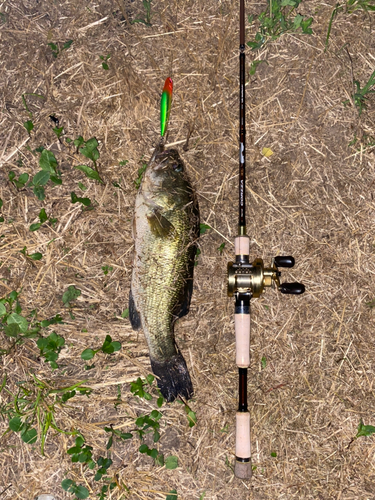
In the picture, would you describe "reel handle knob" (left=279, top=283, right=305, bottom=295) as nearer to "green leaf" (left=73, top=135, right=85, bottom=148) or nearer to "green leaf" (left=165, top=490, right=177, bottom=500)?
"green leaf" (left=165, top=490, right=177, bottom=500)

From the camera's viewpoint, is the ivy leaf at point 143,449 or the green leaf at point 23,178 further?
the green leaf at point 23,178

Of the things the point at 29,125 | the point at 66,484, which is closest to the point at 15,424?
the point at 66,484

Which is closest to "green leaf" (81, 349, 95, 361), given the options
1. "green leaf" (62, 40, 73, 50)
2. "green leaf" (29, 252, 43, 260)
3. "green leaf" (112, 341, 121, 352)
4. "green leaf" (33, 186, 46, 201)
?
"green leaf" (112, 341, 121, 352)

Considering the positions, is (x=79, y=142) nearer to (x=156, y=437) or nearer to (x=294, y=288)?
(x=294, y=288)

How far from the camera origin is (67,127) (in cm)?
344

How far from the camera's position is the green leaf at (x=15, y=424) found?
3.19 m

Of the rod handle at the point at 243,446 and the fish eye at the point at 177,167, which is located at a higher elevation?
the fish eye at the point at 177,167

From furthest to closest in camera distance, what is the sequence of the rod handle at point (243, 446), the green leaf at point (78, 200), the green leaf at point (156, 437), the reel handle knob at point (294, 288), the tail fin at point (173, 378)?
the green leaf at point (78, 200) < the green leaf at point (156, 437) < the tail fin at point (173, 378) < the rod handle at point (243, 446) < the reel handle knob at point (294, 288)

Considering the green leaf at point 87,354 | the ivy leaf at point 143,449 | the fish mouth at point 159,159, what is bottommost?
the ivy leaf at point 143,449

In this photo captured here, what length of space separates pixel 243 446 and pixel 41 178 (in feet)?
8.90

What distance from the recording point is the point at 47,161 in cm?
330

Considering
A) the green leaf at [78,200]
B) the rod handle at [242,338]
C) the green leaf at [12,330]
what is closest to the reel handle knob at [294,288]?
the rod handle at [242,338]

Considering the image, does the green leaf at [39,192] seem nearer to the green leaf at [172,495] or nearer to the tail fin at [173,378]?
the tail fin at [173,378]

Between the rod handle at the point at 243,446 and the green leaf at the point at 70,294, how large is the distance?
1.64 metres
